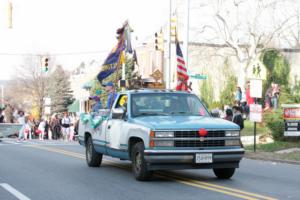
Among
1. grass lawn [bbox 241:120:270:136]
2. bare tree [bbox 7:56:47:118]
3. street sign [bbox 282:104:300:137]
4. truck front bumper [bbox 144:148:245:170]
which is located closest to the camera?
truck front bumper [bbox 144:148:245:170]

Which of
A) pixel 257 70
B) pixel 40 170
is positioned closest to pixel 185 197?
pixel 40 170

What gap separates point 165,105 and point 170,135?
1603 millimetres

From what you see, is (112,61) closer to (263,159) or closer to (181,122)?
(263,159)

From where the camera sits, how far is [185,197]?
369 inches

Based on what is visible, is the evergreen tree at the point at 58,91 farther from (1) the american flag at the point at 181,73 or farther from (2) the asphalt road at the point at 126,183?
(2) the asphalt road at the point at 126,183

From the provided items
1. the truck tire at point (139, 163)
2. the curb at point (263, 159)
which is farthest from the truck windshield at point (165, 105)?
the curb at point (263, 159)

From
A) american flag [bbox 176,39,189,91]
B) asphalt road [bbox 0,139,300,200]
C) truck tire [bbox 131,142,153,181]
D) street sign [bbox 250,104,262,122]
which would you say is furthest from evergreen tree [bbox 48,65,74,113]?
truck tire [bbox 131,142,153,181]

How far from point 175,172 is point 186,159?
238 cm

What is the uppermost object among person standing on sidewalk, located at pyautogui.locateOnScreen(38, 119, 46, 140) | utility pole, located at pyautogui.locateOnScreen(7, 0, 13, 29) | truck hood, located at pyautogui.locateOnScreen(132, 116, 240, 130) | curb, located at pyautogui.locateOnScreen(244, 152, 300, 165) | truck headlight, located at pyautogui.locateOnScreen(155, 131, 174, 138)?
utility pole, located at pyautogui.locateOnScreen(7, 0, 13, 29)

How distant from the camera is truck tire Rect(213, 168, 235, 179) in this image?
1190cm

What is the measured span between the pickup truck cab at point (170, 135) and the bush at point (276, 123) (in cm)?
980

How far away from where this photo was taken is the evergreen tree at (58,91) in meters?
79.1

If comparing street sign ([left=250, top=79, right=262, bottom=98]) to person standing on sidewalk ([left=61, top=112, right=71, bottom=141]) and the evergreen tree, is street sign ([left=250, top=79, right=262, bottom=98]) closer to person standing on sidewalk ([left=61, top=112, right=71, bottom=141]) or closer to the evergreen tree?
person standing on sidewalk ([left=61, top=112, right=71, bottom=141])

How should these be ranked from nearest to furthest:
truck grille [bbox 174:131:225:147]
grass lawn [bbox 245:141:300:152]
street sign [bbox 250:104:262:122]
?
truck grille [bbox 174:131:225:147]
street sign [bbox 250:104:262:122]
grass lawn [bbox 245:141:300:152]
